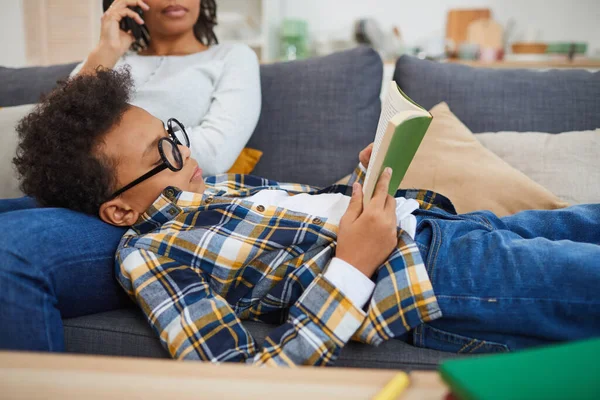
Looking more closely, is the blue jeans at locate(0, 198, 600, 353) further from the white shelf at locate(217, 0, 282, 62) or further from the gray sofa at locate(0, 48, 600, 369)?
the white shelf at locate(217, 0, 282, 62)

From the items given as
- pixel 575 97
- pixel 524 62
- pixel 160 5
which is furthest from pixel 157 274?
pixel 524 62

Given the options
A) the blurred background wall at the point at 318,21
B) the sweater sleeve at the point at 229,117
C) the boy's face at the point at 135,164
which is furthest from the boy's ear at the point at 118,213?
the blurred background wall at the point at 318,21

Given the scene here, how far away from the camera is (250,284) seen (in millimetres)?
992

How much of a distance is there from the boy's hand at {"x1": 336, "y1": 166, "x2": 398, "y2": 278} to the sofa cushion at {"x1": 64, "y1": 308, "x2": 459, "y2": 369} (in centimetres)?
14

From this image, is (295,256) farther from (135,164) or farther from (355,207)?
(135,164)

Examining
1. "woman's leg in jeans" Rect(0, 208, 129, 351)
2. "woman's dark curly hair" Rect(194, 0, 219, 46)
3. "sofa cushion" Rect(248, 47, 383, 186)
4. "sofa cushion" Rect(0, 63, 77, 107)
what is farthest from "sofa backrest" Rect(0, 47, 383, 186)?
"sofa cushion" Rect(0, 63, 77, 107)

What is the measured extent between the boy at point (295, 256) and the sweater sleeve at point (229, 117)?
291 mm

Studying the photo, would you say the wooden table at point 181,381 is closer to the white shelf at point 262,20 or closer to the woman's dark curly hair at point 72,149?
the woman's dark curly hair at point 72,149

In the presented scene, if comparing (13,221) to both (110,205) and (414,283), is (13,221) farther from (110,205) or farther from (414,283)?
(414,283)

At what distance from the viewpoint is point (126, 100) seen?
115 centimetres

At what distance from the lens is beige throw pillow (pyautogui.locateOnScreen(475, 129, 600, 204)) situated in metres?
1.39

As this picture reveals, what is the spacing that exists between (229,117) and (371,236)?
782mm

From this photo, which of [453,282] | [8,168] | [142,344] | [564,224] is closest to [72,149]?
[142,344]

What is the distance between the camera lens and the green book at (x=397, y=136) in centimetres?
73
